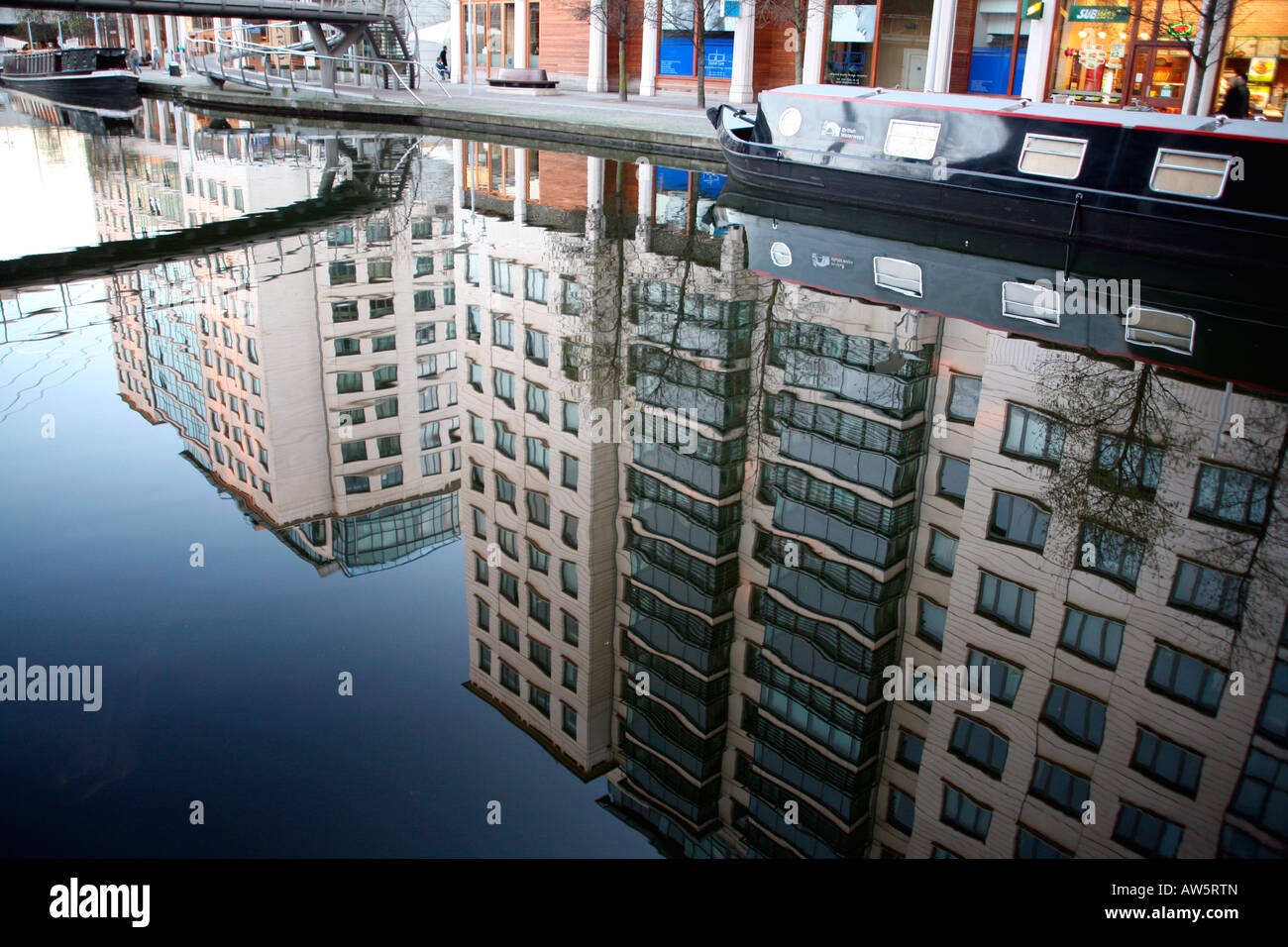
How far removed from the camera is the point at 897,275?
49.5ft

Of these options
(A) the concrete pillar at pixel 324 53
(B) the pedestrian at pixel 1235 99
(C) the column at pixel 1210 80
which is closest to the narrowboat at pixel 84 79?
(A) the concrete pillar at pixel 324 53

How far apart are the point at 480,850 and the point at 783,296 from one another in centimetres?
1033

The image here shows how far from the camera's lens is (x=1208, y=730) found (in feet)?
19.3

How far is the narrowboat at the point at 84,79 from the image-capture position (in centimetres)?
4753

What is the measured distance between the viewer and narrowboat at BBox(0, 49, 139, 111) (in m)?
47.5

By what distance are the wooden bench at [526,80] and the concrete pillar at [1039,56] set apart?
21.2 meters

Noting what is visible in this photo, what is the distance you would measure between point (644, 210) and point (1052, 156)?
734 centimetres

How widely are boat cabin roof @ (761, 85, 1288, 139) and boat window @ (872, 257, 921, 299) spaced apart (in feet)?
14.4

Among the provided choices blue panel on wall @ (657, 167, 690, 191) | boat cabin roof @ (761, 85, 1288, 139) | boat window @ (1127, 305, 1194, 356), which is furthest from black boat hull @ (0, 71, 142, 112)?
boat window @ (1127, 305, 1194, 356)

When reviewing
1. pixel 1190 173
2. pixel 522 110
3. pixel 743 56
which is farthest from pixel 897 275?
pixel 743 56

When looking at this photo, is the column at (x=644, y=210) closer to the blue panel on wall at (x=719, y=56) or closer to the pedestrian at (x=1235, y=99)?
the pedestrian at (x=1235, y=99)

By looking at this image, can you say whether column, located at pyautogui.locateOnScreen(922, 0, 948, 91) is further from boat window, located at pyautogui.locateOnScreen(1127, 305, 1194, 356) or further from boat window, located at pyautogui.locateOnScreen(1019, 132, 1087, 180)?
boat window, located at pyautogui.locateOnScreen(1127, 305, 1194, 356)
